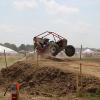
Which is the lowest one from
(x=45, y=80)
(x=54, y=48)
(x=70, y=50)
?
(x=45, y=80)

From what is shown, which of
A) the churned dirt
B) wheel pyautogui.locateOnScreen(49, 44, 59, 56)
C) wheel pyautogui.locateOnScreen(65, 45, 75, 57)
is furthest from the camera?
wheel pyautogui.locateOnScreen(65, 45, 75, 57)

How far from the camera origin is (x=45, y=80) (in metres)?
25.4

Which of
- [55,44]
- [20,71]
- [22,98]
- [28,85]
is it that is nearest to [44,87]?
[28,85]

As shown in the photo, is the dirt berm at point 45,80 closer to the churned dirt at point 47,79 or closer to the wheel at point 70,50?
the churned dirt at point 47,79

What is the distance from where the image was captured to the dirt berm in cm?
2269

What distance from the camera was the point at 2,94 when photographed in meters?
22.9

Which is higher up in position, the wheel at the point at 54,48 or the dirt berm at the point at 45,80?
the wheel at the point at 54,48

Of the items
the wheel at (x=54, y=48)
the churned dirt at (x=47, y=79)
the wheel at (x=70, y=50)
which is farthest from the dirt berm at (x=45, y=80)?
the wheel at (x=70, y=50)

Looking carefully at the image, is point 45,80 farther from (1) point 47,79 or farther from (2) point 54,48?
(2) point 54,48

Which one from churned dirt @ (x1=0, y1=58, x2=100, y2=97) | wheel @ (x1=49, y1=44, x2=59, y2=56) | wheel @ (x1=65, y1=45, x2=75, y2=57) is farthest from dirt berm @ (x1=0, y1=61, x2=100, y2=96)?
wheel @ (x1=65, y1=45, x2=75, y2=57)

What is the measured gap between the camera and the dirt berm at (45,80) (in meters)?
22.7

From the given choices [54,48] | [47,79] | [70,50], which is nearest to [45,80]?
[47,79]

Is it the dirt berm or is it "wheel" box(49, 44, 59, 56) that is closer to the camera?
the dirt berm

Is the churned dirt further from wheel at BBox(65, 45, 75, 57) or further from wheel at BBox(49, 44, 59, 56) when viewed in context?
wheel at BBox(65, 45, 75, 57)
